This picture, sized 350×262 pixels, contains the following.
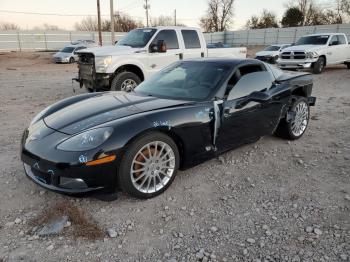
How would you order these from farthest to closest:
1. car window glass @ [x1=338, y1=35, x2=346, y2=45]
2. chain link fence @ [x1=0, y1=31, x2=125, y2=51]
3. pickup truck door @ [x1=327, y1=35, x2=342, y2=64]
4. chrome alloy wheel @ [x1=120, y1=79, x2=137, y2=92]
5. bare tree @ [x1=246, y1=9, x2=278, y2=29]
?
bare tree @ [x1=246, y1=9, x2=278, y2=29], chain link fence @ [x1=0, y1=31, x2=125, y2=51], car window glass @ [x1=338, y1=35, x2=346, y2=45], pickup truck door @ [x1=327, y1=35, x2=342, y2=64], chrome alloy wheel @ [x1=120, y1=79, x2=137, y2=92]

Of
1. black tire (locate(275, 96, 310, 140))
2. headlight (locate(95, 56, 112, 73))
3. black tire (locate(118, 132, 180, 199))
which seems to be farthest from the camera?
headlight (locate(95, 56, 112, 73))

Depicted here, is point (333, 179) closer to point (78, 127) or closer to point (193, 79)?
point (193, 79)

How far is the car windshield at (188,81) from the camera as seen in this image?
396cm

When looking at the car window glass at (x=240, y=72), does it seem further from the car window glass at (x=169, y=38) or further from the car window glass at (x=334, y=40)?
the car window glass at (x=334, y=40)

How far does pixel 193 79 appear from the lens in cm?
424

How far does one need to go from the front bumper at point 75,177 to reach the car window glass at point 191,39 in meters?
6.78

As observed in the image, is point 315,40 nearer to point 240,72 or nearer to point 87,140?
point 240,72

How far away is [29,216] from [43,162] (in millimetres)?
573

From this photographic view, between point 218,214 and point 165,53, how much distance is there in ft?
21.0

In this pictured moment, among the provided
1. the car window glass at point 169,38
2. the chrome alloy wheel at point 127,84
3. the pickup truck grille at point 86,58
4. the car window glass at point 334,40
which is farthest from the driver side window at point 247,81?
the car window glass at point 334,40

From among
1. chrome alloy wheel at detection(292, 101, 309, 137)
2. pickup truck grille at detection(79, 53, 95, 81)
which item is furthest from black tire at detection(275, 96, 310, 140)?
pickup truck grille at detection(79, 53, 95, 81)

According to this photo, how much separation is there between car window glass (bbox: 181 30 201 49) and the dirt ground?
5.17 metres

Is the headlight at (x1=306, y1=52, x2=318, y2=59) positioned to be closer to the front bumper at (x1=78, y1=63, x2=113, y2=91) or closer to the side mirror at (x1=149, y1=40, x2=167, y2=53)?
the side mirror at (x1=149, y1=40, x2=167, y2=53)

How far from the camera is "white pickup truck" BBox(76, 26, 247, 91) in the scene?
26.5 ft
